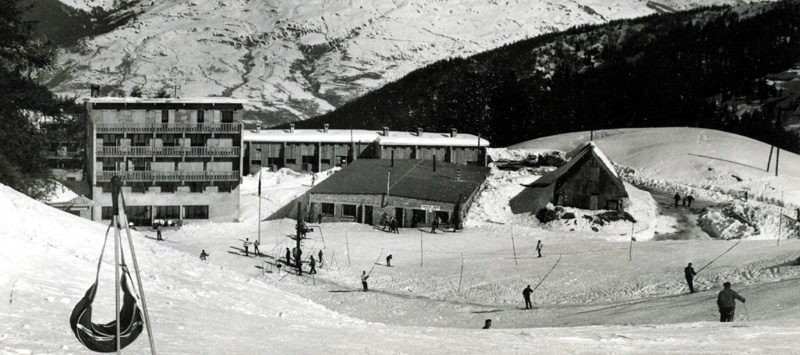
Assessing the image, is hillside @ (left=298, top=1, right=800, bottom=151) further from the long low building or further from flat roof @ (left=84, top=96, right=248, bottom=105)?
flat roof @ (left=84, top=96, right=248, bottom=105)

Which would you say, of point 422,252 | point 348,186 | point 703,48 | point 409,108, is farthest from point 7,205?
point 703,48

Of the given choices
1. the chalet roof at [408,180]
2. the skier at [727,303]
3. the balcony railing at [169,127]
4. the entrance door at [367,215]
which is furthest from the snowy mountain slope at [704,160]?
the skier at [727,303]

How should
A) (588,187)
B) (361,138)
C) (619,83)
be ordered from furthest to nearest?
(619,83)
(361,138)
(588,187)

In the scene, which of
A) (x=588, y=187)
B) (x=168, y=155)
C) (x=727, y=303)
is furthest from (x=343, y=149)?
(x=727, y=303)

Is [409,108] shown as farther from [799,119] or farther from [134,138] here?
[134,138]

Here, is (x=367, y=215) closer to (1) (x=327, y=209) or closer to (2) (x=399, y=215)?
(2) (x=399, y=215)

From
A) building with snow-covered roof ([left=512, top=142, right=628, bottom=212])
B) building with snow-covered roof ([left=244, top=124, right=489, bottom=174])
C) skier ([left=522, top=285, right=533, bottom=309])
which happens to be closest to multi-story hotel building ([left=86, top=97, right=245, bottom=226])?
Result: building with snow-covered roof ([left=244, top=124, right=489, bottom=174])
